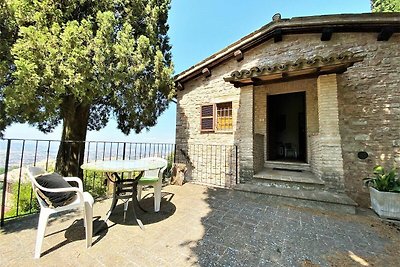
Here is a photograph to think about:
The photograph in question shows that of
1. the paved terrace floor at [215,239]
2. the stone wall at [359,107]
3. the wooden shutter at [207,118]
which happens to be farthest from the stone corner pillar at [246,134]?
the paved terrace floor at [215,239]

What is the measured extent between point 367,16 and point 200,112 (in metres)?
4.73

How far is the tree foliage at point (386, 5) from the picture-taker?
855 centimetres

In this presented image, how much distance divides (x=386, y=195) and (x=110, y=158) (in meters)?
5.50

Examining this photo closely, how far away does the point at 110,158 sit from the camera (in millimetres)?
4098

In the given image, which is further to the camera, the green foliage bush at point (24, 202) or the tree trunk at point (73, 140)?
the tree trunk at point (73, 140)

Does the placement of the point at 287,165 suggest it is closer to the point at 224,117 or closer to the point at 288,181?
the point at 288,181

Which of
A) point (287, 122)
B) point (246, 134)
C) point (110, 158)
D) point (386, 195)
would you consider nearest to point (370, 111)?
point (386, 195)

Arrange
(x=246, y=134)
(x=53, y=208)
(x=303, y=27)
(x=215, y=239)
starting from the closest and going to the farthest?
(x=53, y=208)
(x=215, y=239)
(x=303, y=27)
(x=246, y=134)

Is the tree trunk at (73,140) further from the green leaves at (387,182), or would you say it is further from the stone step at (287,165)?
the green leaves at (387,182)

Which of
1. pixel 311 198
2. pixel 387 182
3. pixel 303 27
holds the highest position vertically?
pixel 303 27

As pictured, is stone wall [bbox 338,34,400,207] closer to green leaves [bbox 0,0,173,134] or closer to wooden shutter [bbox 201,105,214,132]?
wooden shutter [bbox 201,105,214,132]

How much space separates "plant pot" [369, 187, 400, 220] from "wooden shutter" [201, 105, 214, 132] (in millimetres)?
4107

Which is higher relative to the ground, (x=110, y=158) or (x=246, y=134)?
(x=246, y=134)

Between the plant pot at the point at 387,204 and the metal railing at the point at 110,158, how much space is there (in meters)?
2.93
